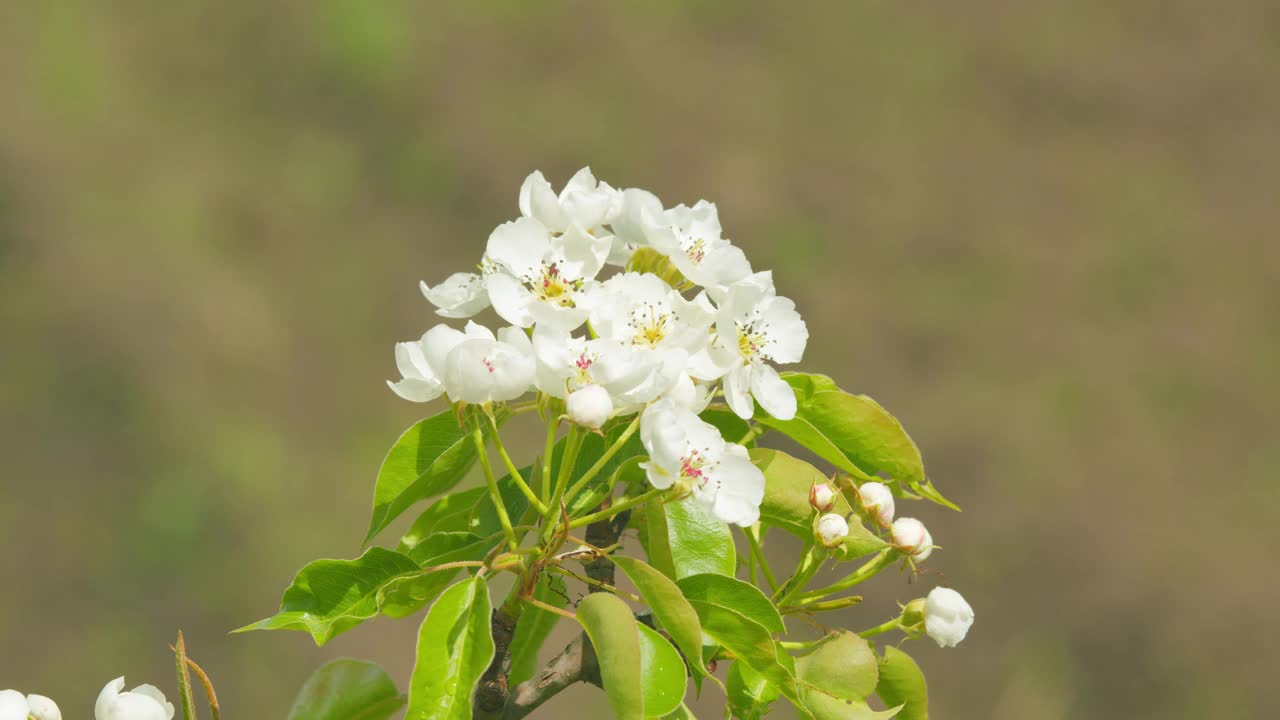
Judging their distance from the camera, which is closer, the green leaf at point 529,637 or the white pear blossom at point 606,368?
the white pear blossom at point 606,368

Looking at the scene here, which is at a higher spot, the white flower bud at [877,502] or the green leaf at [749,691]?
the white flower bud at [877,502]

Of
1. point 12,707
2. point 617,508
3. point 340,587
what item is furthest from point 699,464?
point 12,707

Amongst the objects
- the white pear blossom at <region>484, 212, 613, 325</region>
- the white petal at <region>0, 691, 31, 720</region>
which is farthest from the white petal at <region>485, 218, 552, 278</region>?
the white petal at <region>0, 691, 31, 720</region>

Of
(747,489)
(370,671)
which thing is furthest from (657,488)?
(370,671)

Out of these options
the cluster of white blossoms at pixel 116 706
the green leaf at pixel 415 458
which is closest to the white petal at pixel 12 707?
the cluster of white blossoms at pixel 116 706

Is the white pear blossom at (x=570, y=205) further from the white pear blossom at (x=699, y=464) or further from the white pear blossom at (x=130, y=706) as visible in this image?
the white pear blossom at (x=130, y=706)

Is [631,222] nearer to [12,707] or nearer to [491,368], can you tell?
[491,368]

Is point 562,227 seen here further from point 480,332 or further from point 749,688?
point 749,688

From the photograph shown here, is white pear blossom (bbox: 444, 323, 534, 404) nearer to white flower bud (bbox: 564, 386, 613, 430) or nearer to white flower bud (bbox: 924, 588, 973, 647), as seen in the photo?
white flower bud (bbox: 564, 386, 613, 430)
